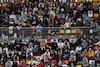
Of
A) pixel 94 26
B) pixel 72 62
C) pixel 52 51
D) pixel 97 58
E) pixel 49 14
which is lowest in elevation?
pixel 72 62

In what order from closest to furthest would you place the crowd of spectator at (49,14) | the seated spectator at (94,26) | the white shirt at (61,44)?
the white shirt at (61,44)
the seated spectator at (94,26)
the crowd of spectator at (49,14)

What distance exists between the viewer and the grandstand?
12.2 metres

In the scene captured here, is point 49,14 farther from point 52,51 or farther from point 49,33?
point 52,51

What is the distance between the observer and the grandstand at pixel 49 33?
40.2ft

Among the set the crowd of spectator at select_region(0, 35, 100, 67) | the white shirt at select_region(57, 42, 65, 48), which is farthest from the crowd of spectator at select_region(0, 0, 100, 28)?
the white shirt at select_region(57, 42, 65, 48)

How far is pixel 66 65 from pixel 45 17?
3622mm

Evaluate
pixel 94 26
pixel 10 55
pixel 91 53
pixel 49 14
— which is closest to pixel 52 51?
pixel 91 53

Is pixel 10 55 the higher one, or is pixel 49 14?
pixel 49 14

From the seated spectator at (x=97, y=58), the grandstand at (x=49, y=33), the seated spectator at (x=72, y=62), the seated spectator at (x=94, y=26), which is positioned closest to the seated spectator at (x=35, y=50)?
the grandstand at (x=49, y=33)

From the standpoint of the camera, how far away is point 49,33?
13.2 meters

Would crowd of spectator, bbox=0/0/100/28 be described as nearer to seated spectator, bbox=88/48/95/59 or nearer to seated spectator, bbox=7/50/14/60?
seated spectator, bbox=88/48/95/59

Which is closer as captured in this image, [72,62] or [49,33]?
[72,62]

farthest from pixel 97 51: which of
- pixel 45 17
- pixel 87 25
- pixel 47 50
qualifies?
pixel 45 17

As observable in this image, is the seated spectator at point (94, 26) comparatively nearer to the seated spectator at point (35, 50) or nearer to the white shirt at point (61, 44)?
the white shirt at point (61, 44)
